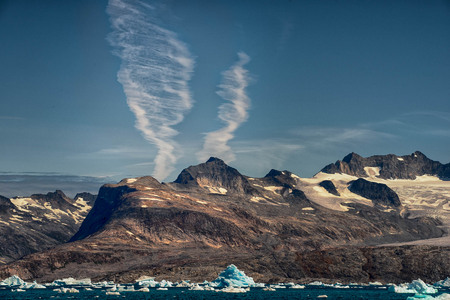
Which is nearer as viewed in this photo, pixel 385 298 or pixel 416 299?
pixel 416 299

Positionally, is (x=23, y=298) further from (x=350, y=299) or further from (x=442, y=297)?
(x=442, y=297)

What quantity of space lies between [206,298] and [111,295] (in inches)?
1392

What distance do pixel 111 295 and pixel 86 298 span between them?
16235 mm

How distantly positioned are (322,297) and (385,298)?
2060 cm

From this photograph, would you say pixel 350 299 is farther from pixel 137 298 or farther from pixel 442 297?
pixel 137 298

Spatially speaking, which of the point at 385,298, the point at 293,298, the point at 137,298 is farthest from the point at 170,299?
the point at 385,298

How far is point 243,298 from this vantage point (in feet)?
595

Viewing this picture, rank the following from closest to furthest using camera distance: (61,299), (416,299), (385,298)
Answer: (416,299) → (61,299) → (385,298)

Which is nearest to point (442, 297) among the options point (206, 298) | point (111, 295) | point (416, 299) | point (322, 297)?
point (416, 299)

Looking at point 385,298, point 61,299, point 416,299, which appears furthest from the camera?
point 385,298

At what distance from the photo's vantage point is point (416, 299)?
16300 centimetres

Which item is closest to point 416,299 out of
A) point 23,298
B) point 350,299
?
point 350,299

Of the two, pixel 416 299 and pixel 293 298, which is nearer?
pixel 416 299

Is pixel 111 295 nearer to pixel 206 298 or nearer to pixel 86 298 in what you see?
pixel 86 298
